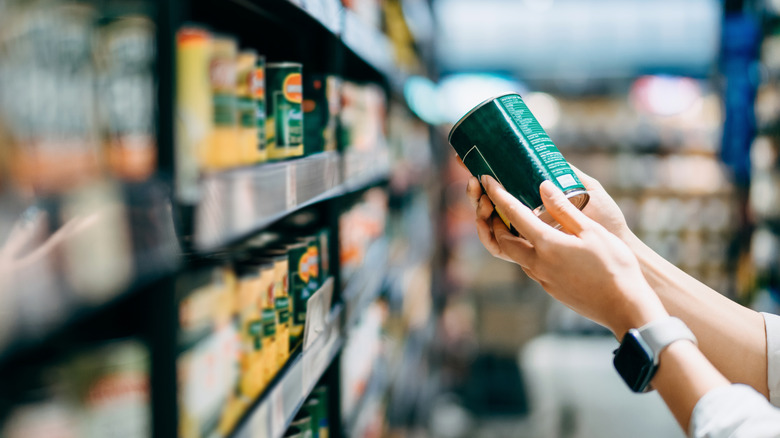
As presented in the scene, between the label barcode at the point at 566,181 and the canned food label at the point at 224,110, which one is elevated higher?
the canned food label at the point at 224,110

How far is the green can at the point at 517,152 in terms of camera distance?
3.42 feet

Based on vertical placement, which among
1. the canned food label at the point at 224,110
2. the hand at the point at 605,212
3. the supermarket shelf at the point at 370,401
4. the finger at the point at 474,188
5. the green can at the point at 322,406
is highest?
the canned food label at the point at 224,110

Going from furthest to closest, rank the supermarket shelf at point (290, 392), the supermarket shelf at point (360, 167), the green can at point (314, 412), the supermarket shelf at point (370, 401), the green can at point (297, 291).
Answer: the supermarket shelf at point (370, 401) < the supermarket shelf at point (360, 167) < the green can at point (314, 412) < the green can at point (297, 291) < the supermarket shelf at point (290, 392)

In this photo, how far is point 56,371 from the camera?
705 mm

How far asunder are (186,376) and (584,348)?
3.22m

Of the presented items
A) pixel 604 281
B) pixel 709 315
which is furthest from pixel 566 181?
pixel 709 315

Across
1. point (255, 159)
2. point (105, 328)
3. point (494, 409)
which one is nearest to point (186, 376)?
point (105, 328)

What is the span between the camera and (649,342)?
0.97m

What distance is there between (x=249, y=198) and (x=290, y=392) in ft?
1.49

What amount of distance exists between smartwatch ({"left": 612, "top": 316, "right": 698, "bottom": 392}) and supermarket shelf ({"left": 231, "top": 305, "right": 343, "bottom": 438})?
587 millimetres

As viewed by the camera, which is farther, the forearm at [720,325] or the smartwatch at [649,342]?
the forearm at [720,325]

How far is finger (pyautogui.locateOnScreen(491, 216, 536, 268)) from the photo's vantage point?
1.17m

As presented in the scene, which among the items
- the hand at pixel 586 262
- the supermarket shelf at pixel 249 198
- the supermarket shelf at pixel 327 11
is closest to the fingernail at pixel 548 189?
the hand at pixel 586 262

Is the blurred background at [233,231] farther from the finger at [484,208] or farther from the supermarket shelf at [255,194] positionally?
Answer: the finger at [484,208]
